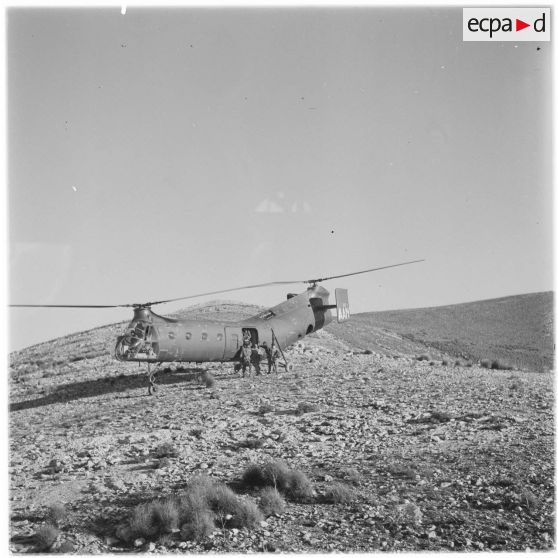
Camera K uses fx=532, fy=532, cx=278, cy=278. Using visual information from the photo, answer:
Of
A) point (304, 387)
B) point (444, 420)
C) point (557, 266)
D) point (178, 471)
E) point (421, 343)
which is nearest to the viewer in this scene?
point (178, 471)

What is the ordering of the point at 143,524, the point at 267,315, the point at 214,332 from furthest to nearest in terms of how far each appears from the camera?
the point at 267,315 → the point at 214,332 → the point at 143,524

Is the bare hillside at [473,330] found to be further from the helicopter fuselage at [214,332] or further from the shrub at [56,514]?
the shrub at [56,514]

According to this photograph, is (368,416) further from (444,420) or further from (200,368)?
(200,368)

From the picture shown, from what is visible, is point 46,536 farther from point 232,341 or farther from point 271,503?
point 232,341

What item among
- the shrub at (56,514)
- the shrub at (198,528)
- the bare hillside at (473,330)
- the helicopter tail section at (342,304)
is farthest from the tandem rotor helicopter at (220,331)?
the bare hillside at (473,330)


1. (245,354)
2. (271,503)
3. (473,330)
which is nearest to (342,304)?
(245,354)

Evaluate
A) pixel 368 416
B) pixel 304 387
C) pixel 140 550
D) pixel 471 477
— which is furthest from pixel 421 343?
pixel 140 550
